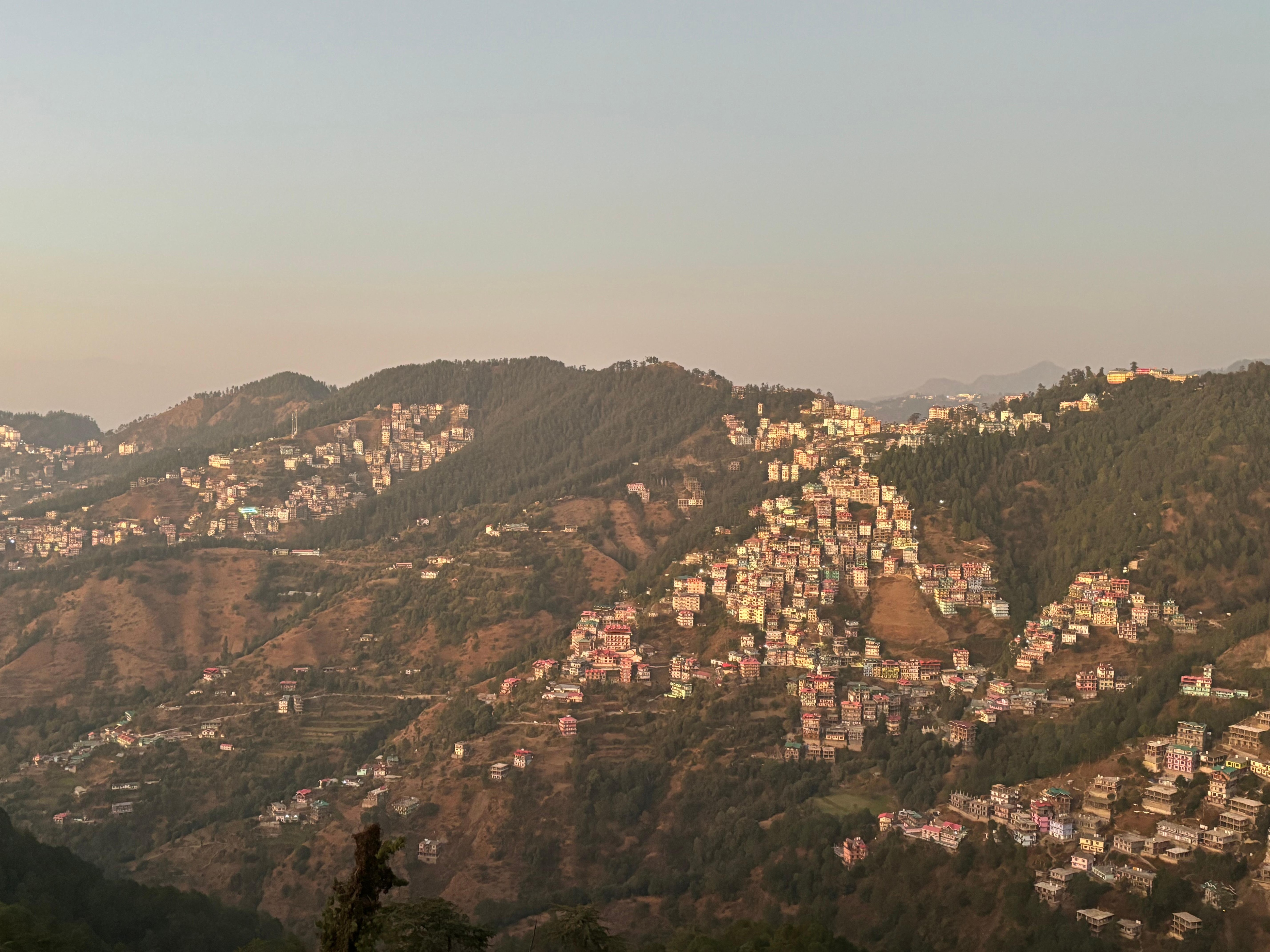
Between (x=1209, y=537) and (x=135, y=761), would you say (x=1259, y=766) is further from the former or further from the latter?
(x=135, y=761)

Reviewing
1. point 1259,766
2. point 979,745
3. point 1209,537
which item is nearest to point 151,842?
point 979,745

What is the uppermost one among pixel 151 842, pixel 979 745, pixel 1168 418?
pixel 1168 418

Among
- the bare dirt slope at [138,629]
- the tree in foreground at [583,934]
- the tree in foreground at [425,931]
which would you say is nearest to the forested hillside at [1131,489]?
the tree in foreground at [583,934]

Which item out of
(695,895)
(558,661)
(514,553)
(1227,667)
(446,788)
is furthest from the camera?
(514,553)

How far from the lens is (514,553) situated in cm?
11350

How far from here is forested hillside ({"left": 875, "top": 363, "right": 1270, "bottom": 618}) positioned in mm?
76938

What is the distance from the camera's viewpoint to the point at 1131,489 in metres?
86.8

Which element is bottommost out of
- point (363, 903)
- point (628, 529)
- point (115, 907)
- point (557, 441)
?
point (115, 907)

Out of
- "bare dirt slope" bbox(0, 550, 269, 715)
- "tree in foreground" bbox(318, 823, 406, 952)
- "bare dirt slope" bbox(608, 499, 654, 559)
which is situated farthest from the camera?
"bare dirt slope" bbox(608, 499, 654, 559)

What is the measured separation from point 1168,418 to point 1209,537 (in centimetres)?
1952

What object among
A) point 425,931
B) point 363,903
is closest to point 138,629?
point 425,931

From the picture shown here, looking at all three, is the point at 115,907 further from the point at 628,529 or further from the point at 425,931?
the point at 628,529

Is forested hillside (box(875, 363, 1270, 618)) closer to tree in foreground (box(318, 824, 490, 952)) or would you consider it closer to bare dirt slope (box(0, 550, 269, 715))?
bare dirt slope (box(0, 550, 269, 715))

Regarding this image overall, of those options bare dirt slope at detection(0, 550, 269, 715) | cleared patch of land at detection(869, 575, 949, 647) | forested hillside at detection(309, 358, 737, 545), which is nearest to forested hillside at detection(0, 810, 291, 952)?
cleared patch of land at detection(869, 575, 949, 647)
